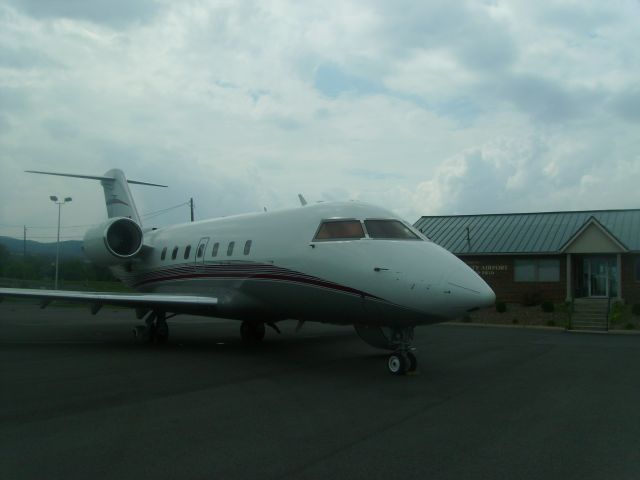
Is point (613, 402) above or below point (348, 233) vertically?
below

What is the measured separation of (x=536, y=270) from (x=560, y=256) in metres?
1.32

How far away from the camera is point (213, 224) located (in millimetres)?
17188

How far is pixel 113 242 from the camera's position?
19.0 metres

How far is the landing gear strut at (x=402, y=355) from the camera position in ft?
36.8

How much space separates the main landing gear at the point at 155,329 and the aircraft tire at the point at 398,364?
767 centimetres

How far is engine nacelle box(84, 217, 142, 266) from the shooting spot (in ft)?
61.1

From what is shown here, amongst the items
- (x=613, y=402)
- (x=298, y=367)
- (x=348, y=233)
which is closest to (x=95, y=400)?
(x=298, y=367)

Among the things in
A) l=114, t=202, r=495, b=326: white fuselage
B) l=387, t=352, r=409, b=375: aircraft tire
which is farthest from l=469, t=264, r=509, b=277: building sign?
l=387, t=352, r=409, b=375: aircraft tire

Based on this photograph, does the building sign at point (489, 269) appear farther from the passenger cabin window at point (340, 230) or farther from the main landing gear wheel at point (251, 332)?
the passenger cabin window at point (340, 230)

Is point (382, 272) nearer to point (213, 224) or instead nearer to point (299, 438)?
point (299, 438)

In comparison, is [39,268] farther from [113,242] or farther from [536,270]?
[113,242]

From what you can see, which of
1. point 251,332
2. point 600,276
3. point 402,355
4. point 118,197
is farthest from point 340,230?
point 600,276

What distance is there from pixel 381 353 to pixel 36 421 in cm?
865

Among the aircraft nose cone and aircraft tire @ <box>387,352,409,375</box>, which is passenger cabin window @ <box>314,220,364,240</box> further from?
aircraft tire @ <box>387,352,409,375</box>
